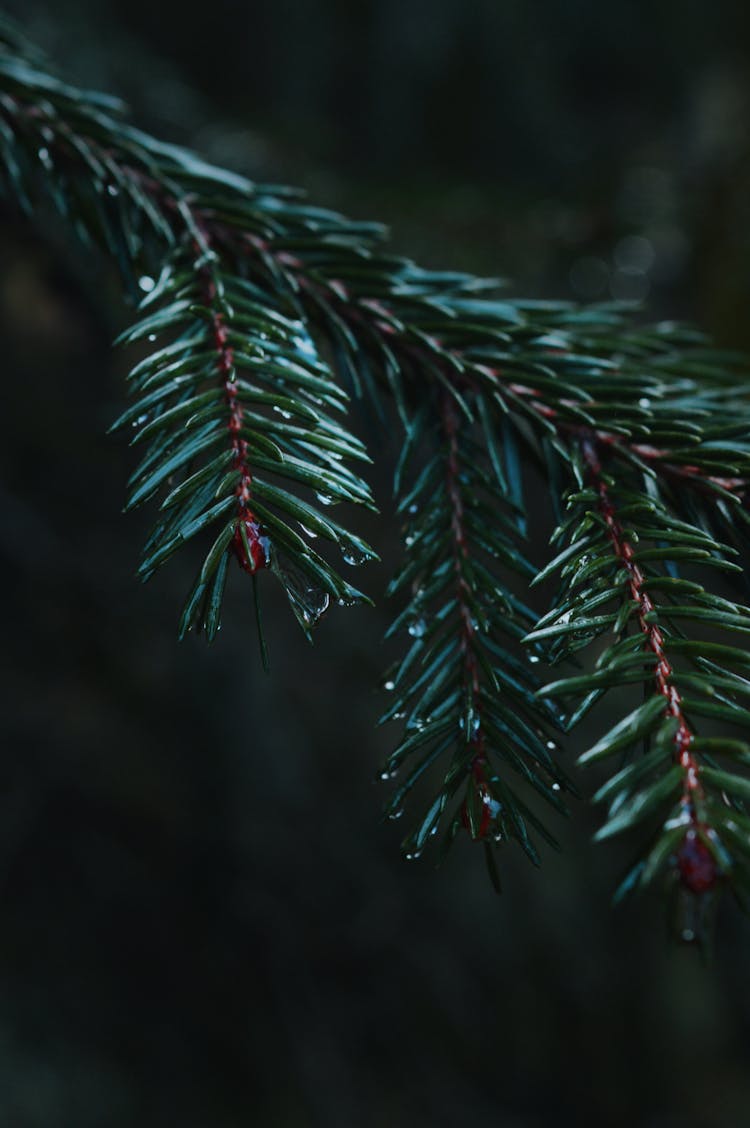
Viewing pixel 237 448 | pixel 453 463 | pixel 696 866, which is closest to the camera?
pixel 696 866

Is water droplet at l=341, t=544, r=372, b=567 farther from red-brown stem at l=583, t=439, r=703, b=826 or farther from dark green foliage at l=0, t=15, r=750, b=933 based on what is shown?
red-brown stem at l=583, t=439, r=703, b=826

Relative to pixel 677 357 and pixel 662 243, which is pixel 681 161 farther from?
pixel 677 357

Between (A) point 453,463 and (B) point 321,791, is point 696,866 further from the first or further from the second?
(B) point 321,791

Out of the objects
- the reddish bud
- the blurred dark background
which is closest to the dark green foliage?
the reddish bud

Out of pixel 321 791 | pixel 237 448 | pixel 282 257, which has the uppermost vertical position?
pixel 282 257

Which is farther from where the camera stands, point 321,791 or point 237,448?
point 321,791

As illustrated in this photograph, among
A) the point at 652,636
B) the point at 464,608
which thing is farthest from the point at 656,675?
the point at 464,608
